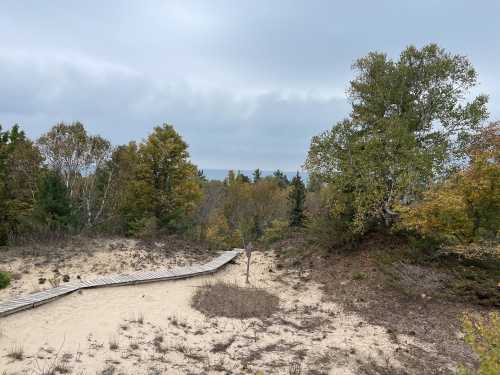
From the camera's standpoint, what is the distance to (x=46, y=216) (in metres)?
14.8

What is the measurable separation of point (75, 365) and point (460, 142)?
13.6 m

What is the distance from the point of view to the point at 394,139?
11.3m

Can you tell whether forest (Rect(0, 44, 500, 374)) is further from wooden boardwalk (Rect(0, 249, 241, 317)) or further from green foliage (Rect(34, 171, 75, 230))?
wooden boardwalk (Rect(0, 249, 241, 317))

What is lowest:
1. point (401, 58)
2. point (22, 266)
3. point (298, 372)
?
point (298, 372)

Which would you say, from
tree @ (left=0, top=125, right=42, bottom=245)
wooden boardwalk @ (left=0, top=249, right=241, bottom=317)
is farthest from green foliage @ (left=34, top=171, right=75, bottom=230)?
wooden boardwalk @ (left=0, top=249, right=241, bottom=317)

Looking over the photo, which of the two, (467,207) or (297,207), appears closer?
(467,207)

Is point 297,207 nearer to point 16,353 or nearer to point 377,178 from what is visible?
point 377,178

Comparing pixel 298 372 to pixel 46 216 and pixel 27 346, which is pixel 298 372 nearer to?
pixel 27 346

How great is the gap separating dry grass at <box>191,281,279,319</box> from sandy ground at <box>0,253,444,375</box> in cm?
30

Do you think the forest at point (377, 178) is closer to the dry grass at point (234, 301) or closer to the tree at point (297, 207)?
the dry grass at point (234, 301)

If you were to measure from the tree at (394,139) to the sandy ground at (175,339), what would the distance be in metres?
4.84

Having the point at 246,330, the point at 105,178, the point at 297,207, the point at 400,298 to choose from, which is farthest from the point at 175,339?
the point at 297,207

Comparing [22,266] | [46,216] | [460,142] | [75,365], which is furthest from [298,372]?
[46,216]

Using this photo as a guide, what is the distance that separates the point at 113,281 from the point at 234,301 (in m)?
3.55
